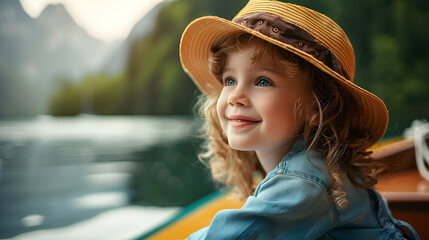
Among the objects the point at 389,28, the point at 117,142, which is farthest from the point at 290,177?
the point at 389,28

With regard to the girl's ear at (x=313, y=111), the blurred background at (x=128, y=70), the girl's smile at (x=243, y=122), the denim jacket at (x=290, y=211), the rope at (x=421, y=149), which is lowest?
the rope at (x=421, y=149)

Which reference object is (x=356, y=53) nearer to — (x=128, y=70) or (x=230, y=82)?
(x=128, y=70)

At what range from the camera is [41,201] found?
5.09 ft

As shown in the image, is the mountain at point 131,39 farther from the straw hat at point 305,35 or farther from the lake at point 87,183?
the straw hat at point 305,35

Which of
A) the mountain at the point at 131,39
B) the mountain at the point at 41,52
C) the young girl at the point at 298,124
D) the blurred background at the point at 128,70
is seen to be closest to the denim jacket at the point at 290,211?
the young girl at the point at 298,124

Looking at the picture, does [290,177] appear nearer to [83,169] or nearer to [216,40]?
[216,40]

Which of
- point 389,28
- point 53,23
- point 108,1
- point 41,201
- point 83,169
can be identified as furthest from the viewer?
point 389,28

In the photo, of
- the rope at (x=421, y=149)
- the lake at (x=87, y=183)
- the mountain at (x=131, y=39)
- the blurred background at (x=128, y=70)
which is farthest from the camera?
the mountain at (x=131, y=39)

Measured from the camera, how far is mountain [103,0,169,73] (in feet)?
16.7

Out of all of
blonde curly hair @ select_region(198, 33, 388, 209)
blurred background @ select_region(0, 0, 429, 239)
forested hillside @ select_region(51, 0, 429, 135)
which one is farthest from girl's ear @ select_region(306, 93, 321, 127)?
forested hillside @ select_region(51, 0, 429, 135)

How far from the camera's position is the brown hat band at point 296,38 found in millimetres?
377

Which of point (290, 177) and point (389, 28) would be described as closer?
point (290, 177)

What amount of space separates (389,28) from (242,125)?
627cm

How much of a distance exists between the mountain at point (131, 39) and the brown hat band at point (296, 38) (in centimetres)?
491
